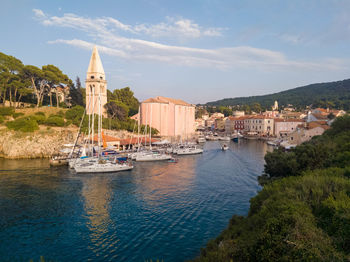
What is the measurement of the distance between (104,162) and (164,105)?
32644mm

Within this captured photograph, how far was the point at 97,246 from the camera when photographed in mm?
11008

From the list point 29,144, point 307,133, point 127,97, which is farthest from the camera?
point 127,97

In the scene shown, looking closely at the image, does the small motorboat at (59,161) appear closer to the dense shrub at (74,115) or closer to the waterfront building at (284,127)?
the dense shrub at (74,115)

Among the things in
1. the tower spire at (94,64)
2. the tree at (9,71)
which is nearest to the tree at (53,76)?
the tree at (9,71)

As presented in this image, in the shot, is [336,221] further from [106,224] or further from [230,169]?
[230,169]

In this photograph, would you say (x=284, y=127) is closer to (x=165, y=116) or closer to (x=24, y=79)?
(x=165, y=116)

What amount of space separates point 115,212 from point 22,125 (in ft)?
Answer: 99.2

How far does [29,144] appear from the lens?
112 feet

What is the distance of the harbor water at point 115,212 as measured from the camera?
10.8 m

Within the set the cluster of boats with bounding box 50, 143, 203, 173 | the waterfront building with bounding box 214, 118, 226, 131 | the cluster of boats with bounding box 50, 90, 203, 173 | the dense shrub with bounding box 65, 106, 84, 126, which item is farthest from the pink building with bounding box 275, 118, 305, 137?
the dense shrub with bounding box 65, 106, 84, 126

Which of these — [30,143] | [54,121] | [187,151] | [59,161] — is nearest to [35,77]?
[54,121]

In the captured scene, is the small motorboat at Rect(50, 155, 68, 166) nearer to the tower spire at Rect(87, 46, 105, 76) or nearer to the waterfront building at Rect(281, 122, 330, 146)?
the tower spire at Rect(87, 46, 105, 76)

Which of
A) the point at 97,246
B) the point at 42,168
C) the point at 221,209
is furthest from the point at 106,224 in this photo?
the point at 42,168

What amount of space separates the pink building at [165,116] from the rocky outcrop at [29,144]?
2091cm
